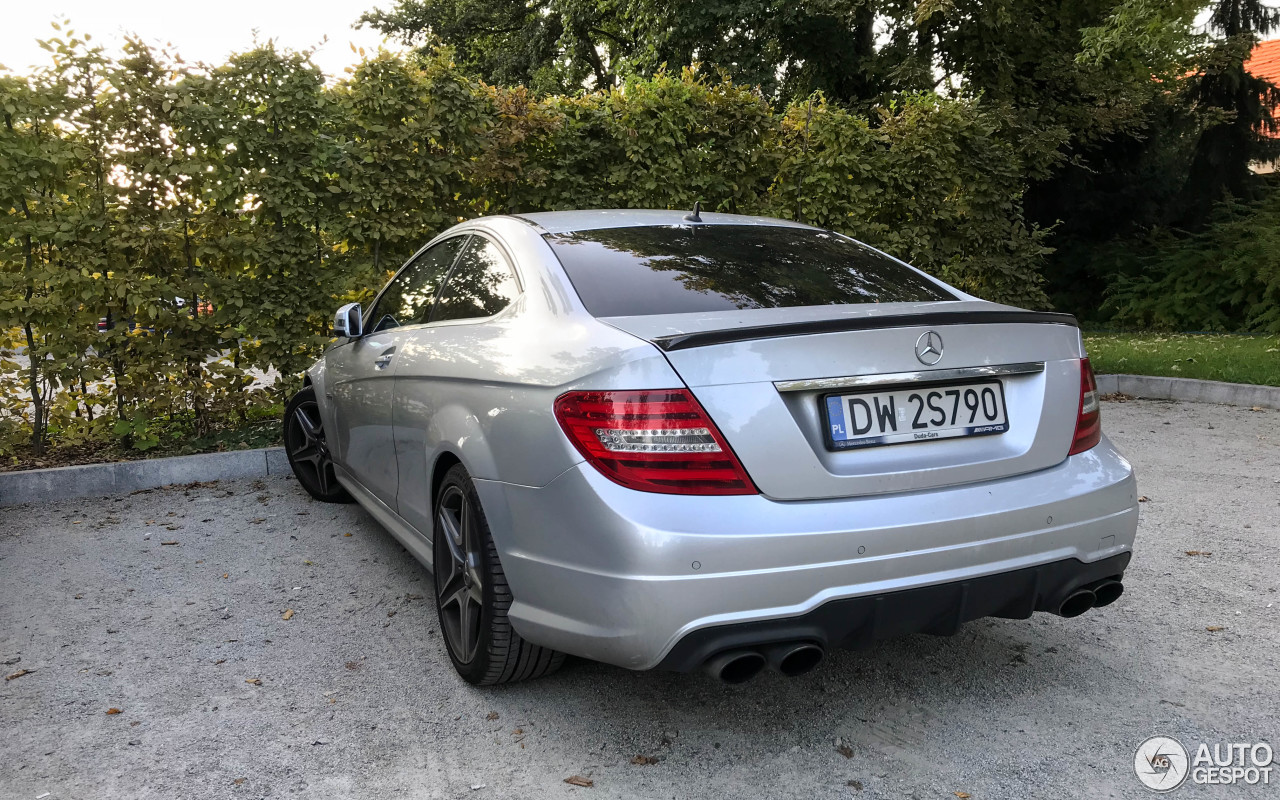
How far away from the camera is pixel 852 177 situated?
9117mm

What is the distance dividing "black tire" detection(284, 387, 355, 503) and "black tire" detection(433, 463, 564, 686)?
244cm

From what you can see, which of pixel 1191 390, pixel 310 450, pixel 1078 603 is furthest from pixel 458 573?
pixel 1191 390

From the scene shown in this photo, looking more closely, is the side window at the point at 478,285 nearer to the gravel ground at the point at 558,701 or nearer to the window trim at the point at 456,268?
the window trim at the point at 456,268

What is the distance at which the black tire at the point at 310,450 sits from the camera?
18.5 ft

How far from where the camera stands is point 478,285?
354 centimetres

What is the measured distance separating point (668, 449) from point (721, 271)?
103cm

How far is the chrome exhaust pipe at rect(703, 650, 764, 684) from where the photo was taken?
2332 mm

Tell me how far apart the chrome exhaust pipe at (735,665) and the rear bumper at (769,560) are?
0.04 meters

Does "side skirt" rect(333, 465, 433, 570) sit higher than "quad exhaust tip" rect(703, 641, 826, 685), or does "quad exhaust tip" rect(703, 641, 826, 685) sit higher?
"quad exhaust tip" rect(703, 641, 826, 685)

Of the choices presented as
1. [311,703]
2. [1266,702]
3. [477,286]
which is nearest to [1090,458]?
[1266,702]

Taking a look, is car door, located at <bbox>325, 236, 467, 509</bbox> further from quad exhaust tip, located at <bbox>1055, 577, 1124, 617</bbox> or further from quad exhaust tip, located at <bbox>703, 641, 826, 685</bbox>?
quad exhaust tip, located at <bbox>1055, 577, 1124, 617</bbox>

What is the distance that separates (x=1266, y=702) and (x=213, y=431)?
665 cm

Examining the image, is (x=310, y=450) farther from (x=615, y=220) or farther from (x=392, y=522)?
(x=615, y=220)

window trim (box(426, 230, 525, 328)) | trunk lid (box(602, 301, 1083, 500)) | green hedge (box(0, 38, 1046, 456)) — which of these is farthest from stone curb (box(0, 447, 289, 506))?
trunk lid (box(602, 301, 1083, 500))
